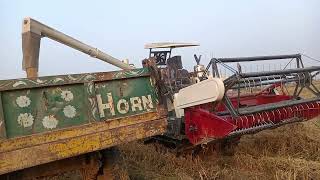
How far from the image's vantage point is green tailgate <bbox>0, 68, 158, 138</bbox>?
335 centimetres

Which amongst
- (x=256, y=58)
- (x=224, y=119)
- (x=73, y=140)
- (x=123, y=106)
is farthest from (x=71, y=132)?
(x=256, y=58)

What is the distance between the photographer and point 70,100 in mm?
3631

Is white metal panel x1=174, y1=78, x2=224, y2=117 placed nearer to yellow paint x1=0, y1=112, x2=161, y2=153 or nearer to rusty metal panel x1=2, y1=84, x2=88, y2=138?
yellow paint x1=0, y1=112, x2=161, y2=153

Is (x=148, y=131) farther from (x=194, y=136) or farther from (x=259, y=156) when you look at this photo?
(x=259, y=156)

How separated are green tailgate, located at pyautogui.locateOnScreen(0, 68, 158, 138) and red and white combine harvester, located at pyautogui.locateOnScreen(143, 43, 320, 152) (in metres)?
0.28

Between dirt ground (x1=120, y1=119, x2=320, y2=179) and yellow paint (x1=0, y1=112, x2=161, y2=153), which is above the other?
yellow paint (x1=0, y1=112, x2=161, y2=153)

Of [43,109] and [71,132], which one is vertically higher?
[43,109]

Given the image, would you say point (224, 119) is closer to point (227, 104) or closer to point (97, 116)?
point (227, 104)

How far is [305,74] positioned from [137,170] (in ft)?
9.82

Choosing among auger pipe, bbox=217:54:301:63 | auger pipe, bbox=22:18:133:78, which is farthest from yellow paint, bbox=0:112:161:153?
auger pipe, bbox=22:18:133:78

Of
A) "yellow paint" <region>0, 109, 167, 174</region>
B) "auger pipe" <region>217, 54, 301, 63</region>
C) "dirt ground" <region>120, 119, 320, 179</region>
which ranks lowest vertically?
"dirt ground" <region>120, 119, 320, 179</region>

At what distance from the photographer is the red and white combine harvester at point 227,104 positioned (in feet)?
14.8

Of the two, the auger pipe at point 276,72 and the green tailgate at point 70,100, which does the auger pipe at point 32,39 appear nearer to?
the green tailgate at point 70,100

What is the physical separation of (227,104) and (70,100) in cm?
218
